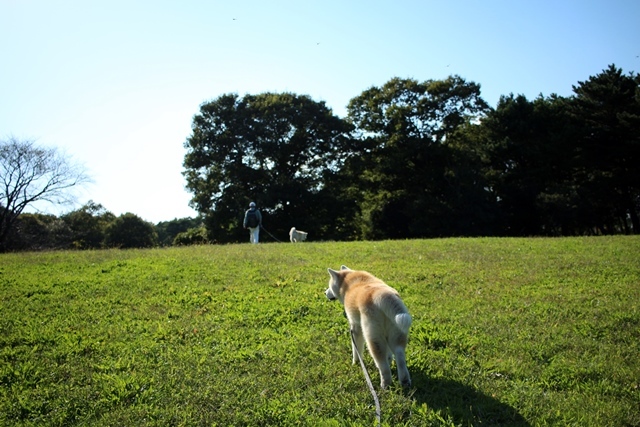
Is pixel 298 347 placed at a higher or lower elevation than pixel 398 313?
lower

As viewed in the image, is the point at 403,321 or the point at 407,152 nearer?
the point at 403,321

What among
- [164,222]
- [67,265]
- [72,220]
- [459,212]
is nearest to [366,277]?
[67,265]

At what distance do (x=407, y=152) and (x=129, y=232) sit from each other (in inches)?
1388

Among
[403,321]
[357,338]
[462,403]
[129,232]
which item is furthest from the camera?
[129,232]

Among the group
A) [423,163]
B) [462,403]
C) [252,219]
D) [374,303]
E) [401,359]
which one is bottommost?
[462,403]

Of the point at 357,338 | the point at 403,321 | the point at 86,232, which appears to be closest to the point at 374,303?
the point at 403,321

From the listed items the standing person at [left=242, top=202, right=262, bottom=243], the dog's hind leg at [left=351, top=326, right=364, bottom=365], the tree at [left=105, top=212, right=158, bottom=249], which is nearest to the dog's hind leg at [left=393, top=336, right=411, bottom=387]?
the dog's hind leg at [left=351, top=326, right=364, bottom=365]

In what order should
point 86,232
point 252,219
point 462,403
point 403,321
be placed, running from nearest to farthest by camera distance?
point 403,321 → point 462,403 → point 252,219 → point 86,232

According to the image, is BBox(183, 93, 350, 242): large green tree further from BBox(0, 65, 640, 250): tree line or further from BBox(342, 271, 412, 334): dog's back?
BBox(342, 271, 412, 334): dog's back

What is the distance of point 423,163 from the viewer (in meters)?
40.2

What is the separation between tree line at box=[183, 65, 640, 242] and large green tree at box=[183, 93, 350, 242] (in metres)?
0.10

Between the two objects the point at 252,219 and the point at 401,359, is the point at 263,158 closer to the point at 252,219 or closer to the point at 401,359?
the point at 252,219

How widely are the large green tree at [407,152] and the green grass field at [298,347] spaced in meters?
25.8

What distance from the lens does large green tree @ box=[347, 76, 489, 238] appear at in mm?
38906
